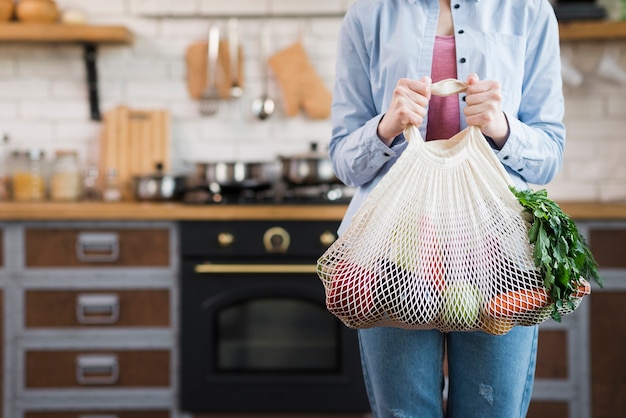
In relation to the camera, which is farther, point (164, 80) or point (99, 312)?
point (164, 80)

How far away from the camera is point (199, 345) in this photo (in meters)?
2.81

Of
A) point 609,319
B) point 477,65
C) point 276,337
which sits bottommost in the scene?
point 276,337

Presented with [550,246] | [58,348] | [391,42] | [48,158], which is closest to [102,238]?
[58,348]

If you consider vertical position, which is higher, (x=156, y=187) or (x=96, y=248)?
(x=156, y=187)

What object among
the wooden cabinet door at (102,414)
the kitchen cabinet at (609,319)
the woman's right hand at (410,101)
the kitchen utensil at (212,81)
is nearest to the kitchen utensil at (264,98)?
the kitchen utensil at (212,81)

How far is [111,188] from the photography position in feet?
10.7

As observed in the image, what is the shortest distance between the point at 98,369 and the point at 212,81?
1.31m

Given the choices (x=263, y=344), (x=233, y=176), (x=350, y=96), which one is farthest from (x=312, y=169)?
(x=350, y=96)

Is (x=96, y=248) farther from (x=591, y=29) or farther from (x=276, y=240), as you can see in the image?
(x=591, y=29)

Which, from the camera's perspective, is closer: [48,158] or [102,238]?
[102,238]

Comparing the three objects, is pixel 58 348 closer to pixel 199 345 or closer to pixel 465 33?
pixel 199 345

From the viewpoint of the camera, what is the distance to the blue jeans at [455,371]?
1.27 m

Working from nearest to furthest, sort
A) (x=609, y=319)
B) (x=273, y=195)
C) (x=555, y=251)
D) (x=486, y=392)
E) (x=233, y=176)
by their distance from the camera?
(x=555, y=251) < (x=486, y=392) < (x=609, y=319) < (x=273, y=195) < (x=233, y=176)

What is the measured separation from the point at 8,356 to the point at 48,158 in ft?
3.16
